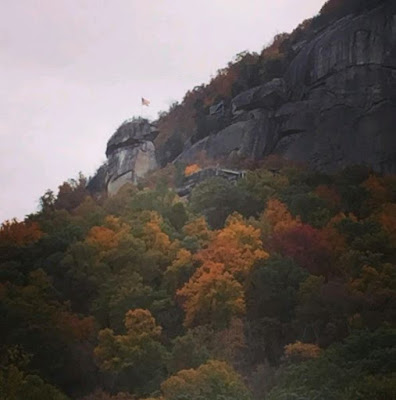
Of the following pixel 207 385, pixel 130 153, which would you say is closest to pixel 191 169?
pixel 130 153

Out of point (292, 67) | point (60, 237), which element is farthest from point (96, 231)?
point (292, 67)

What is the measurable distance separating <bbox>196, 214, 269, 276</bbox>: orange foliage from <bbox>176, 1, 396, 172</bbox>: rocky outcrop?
1610 centimetres

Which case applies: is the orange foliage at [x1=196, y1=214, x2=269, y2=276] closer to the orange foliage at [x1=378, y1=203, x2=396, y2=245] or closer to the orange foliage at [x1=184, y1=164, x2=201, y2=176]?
the orange foliage at [x1=378, y1=203, x2=396, y2=245]

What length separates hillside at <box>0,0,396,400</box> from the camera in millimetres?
29297

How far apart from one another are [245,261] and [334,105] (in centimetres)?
2521

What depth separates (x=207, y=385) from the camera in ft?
88.1

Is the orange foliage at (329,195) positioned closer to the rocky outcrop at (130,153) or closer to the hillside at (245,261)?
the hillside at (245,261)

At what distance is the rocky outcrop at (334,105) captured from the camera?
189 ft

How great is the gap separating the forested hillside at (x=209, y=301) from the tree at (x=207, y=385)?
0.06m

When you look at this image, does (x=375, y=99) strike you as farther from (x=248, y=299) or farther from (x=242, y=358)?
(x=242, y=358)

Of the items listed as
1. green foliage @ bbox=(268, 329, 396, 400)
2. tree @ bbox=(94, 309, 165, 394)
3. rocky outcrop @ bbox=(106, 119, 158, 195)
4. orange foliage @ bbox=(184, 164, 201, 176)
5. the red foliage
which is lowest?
green foliage @ bbox=(268, 329, 396, 400)

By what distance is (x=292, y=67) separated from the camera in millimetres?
66562

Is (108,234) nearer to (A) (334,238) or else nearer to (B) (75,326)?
(B) (75,326)

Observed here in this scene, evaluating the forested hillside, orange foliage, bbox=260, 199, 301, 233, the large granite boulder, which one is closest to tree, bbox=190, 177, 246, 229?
the forested hillside
